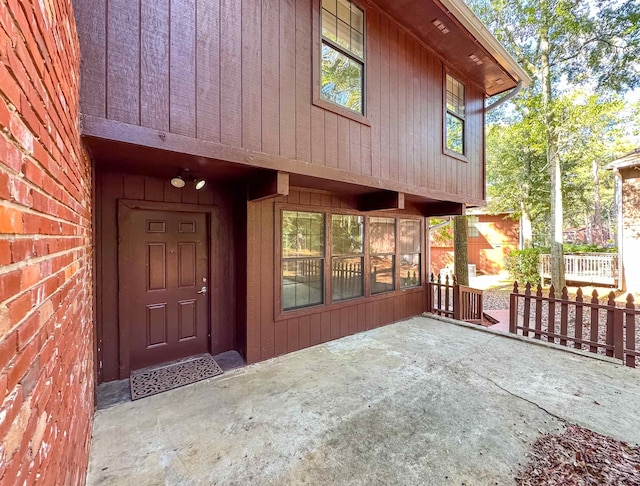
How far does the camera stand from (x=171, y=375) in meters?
3.37

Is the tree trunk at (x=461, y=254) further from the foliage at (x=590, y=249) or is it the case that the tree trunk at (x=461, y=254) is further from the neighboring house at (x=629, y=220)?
the foliage at (x=590, y=249)

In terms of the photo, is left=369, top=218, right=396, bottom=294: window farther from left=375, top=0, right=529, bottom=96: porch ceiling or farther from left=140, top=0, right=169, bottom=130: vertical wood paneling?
left=140, top=0, right=169, bottom=130: vertical wood paneling

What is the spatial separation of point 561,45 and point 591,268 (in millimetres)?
7368

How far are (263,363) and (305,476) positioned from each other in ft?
6.17

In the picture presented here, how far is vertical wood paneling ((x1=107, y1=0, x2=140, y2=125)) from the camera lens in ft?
7.26

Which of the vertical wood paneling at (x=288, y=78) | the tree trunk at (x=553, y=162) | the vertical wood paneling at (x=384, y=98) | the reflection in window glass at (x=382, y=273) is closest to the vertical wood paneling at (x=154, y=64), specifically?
the vertical wood paneling at (x=288, y=78)

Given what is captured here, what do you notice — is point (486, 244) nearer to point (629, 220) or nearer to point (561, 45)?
point (629, 220)

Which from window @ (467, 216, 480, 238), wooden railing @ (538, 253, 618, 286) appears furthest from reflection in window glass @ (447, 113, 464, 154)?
window @ (467, 216, 480, 238)

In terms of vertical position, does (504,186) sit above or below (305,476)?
above

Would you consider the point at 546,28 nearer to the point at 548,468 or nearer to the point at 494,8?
the point at 494,8

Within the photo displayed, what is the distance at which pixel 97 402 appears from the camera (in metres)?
2.84

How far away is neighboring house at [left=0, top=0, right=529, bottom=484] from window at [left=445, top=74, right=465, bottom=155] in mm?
54

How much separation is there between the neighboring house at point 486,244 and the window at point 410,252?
9667 mm

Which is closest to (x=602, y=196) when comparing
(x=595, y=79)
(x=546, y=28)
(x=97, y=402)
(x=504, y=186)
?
(x=504, y=186)
